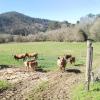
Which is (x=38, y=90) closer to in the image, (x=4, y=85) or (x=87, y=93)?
(x=4, y=85)

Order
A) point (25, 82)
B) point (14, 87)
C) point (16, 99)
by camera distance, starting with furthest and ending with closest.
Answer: point (25, 82) < point (14, 87) < point (16, 99)

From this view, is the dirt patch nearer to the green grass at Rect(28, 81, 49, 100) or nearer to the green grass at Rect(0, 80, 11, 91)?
the green grass at Rect(28, 81, 49, 100)

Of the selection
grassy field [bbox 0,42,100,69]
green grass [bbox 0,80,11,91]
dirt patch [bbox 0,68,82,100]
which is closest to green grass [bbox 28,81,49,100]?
dirt patch [bbox 0,68,82,100]

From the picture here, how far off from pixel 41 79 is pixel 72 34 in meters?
77.6

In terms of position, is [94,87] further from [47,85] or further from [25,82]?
[25,82]

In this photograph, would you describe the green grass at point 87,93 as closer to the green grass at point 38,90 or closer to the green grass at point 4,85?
the green grass at point 38,90

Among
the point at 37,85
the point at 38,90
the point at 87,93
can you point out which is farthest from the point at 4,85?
the point at 87,93

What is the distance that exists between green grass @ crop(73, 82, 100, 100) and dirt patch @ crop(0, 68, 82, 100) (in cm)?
41

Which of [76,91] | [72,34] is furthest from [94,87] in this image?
[72,34]

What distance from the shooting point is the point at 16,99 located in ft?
51.9

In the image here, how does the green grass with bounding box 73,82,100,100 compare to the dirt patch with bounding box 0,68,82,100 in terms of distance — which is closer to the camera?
the green grass with bounding box 73,82,100,100

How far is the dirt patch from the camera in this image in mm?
16406

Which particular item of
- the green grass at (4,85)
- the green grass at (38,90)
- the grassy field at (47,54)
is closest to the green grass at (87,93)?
the green grass at (38,90)

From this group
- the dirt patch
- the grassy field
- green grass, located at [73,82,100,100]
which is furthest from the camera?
the grassy field
